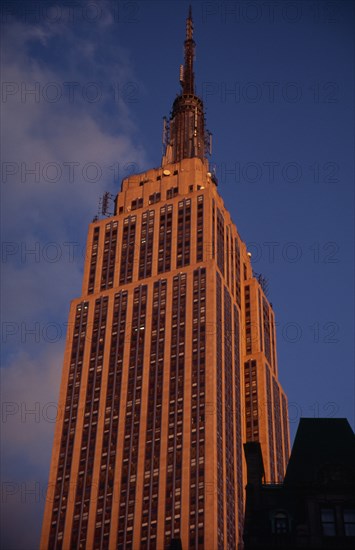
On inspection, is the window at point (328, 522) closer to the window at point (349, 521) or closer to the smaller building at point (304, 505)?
the smaller building at point (304, 505)

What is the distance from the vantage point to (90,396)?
178125 mm

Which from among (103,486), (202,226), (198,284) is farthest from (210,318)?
(103,486)

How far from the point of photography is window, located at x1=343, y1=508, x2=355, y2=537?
63.2 metres

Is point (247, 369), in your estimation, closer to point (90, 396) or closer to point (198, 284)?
point (198, 284)

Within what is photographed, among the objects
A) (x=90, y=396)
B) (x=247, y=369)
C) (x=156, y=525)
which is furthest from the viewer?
(x=247, y=369)

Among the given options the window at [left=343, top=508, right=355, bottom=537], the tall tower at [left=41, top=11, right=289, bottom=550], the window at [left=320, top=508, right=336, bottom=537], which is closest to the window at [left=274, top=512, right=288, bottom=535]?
the window at [left=320, top=508, right=336, bottom=537]

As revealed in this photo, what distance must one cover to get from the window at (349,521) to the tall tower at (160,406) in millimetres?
87077

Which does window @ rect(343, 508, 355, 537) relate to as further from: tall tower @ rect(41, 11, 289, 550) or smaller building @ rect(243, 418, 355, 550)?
tall tower @ rect(41, 11, 289, 550)

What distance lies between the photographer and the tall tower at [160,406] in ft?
516

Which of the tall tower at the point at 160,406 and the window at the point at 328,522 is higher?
the tall tower at the point at 160,406

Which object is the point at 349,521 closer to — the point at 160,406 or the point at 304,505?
the point at 304,505

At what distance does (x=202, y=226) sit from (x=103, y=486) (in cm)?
5779

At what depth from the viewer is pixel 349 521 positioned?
63781 millimetres

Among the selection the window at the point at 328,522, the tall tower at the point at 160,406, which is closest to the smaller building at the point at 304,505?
the window at the point at 328,522
